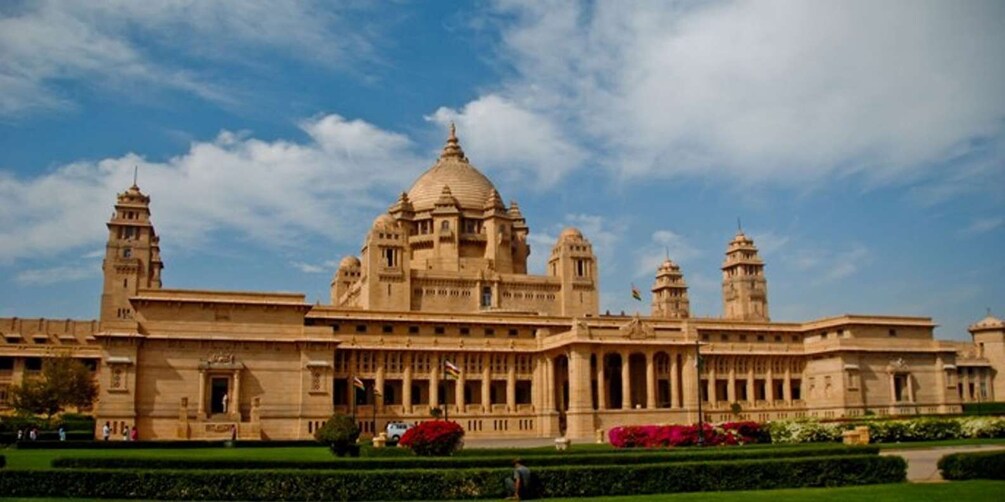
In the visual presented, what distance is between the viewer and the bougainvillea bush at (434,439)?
34.2 m

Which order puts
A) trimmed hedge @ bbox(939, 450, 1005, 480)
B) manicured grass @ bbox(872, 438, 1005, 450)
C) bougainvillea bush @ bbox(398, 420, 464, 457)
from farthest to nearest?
manicured grass @ bbox(872, 438, 1005, 450) < bougainvillea bush @ bbox(398, 420, 464, 457) < trimmed hedge @ bbox(939, 450, 1005, 480)

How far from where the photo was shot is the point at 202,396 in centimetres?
5922

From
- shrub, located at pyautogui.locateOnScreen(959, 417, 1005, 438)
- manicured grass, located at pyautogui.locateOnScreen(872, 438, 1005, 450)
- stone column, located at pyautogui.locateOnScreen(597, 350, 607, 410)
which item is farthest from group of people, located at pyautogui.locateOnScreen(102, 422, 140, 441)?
shrub, located at pyautogui.locateOnScreen(959, 417, 1005, 438)

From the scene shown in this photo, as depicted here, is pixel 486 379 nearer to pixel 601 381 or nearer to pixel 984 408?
pixel 601 381

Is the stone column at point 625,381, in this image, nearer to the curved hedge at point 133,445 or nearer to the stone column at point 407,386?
the stone column at point 407,386

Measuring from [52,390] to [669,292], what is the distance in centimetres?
7636

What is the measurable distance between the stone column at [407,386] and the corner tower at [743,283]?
5145 cm

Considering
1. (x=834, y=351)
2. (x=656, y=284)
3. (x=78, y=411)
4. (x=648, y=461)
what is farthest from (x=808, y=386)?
(x=78, y=411)

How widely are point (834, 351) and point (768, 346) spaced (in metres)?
5.37

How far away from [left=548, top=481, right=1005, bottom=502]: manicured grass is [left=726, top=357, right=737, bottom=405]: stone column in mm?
50405

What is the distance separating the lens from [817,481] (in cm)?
2794

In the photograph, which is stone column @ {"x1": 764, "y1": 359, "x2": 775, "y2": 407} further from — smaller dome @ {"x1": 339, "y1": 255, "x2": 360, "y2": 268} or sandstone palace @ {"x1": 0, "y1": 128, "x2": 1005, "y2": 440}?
smaller dome @ {"x1": 339, "y1": 255, "x2": 360, "y2": 268}

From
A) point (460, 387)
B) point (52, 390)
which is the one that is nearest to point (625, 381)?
point (460, 387)

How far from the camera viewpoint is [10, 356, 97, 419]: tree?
68438 mm
